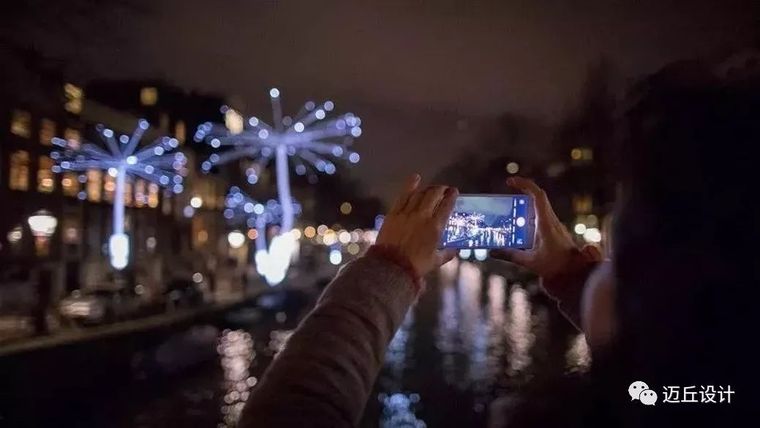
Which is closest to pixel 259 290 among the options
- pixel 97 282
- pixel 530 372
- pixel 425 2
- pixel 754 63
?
pixel 97 282

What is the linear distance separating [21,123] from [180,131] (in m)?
0.32

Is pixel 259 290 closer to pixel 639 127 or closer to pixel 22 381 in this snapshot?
pixel 22 381

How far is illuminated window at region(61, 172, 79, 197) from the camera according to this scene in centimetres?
163

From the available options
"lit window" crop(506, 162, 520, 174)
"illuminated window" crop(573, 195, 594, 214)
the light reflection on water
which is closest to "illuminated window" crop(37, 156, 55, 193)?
the light reflection on water

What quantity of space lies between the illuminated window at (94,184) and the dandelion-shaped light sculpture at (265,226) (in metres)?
0.44

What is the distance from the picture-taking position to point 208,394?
6.79 feet

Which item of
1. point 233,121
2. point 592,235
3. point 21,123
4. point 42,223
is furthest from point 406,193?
point 42,223

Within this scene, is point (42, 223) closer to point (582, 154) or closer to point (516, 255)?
point (582, 154)

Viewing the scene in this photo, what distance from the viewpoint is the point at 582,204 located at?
1176 millimetres

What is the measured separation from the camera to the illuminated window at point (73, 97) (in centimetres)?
174

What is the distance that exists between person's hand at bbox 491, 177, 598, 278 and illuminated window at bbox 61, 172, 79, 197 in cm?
106

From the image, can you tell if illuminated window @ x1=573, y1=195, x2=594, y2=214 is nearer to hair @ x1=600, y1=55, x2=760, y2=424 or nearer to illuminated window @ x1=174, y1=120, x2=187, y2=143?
hair @ x1=600, y1=55, x2=760, y2=424

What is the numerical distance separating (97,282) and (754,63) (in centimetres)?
122

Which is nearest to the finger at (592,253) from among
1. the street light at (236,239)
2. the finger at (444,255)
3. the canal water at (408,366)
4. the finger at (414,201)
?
the finger at (444,255)
